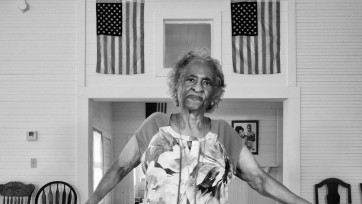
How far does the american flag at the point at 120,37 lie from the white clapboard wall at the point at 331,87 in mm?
2021

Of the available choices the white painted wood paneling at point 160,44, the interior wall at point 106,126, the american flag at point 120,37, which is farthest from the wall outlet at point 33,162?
the interior wall at point 106,126

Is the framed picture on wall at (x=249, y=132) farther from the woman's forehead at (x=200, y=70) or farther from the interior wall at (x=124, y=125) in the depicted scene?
the woman's forehead at (x=200, y=70)

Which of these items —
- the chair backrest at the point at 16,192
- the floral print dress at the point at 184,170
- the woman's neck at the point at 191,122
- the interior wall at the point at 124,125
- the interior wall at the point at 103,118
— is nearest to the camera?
the floral print dress at the point at 184,170

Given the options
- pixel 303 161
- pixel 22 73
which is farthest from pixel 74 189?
pixel 303 161

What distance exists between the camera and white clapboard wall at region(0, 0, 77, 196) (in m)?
7.04

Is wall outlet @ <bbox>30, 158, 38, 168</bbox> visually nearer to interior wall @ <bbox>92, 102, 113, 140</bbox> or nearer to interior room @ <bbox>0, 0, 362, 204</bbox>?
interior room @ <bbox>0, 0, 362, 204</bbox>

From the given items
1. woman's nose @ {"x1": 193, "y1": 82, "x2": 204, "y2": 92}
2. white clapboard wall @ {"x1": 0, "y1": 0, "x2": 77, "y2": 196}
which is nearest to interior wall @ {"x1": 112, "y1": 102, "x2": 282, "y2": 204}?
white clapboard wall @ {"x1": 0, "y1": 0, "x2": 77, "y2": 196}

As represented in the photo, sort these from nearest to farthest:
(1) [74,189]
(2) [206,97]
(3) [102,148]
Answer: (2) [206,97] < (1) [74,189] < (3) [102,148]

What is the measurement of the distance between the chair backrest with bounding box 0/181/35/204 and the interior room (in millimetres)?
128

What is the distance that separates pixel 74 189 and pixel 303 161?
113 inches

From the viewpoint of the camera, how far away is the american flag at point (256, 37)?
705cm

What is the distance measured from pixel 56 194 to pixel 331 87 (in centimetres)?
367

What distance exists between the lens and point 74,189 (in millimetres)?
6914

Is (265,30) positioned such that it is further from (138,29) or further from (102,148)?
(102,148)
